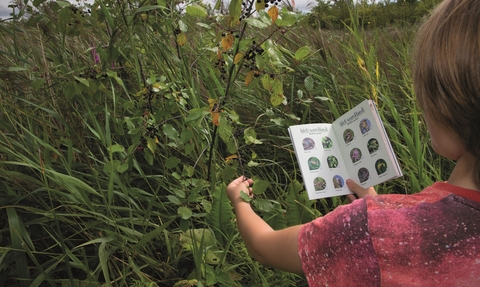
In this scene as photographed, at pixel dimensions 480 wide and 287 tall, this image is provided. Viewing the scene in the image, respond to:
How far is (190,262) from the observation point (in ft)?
4.43

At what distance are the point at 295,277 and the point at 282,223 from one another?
0.18 m

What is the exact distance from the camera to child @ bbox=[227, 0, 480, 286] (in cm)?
67

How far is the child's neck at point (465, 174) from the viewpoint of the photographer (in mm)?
718

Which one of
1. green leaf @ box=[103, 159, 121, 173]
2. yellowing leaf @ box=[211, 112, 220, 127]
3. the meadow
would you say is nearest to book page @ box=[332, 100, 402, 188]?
the meadow

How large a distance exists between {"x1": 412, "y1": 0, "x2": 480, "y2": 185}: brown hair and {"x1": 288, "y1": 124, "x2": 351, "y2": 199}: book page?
16.3 inches

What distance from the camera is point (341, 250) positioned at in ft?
2.38

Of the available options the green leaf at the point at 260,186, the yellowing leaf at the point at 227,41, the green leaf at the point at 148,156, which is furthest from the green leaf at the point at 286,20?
the green leaf at the point at 148,156

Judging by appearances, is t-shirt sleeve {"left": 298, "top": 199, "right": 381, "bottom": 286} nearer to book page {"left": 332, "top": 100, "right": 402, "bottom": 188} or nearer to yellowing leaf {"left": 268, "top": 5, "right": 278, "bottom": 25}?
book page {"left": 332, "top": 100, "right": 402, "bottom": 188}

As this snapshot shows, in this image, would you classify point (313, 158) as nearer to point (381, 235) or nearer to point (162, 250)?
point (381, 235)

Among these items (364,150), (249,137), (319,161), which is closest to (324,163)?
(319,161)

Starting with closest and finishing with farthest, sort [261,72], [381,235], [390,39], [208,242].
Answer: [381,235] < [261,72] < [208,242] < [390,39]

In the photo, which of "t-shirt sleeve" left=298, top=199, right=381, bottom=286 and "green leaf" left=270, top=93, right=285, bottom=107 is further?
"green leaf" left=270, top=93, right=285, bottom=107

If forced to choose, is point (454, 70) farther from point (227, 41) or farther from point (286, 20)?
point (227, 41)

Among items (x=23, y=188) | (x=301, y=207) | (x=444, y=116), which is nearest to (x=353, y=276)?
(x=444, y=116)
